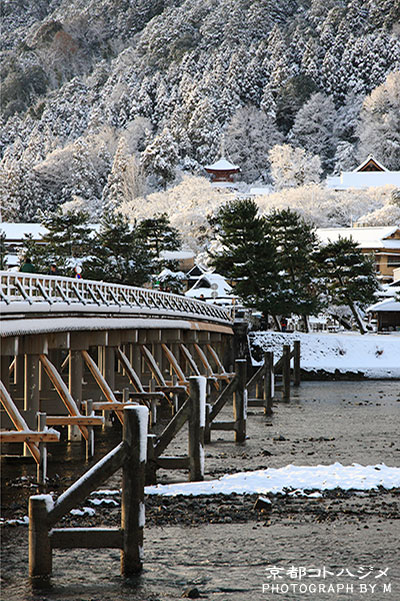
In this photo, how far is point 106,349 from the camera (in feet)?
90.4

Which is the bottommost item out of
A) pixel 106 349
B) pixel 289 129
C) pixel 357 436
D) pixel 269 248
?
pixel 357 436

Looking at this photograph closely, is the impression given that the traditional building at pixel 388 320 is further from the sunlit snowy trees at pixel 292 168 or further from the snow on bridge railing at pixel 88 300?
the sunlit snowy trees at pixel 292 168

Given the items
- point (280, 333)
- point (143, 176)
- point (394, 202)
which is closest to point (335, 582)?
point (280, 333)

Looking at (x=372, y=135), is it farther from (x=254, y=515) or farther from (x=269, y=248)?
(x=254, y=515)

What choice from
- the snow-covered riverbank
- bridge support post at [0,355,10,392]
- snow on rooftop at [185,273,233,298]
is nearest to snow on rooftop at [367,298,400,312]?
the snow-covered riverbank

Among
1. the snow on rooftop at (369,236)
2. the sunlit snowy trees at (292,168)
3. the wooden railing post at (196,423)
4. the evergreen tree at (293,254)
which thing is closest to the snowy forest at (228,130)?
the sunlit snowy trees at (292,168)

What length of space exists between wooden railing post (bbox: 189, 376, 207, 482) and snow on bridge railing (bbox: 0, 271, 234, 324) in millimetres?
4127

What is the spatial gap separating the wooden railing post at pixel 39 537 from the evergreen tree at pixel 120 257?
48.0 metres

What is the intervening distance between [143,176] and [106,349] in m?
121

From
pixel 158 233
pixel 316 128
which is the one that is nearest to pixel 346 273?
pixel 158 233

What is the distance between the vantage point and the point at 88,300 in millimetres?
24656

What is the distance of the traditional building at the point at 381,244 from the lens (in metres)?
85.4

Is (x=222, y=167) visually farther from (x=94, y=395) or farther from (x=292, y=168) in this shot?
(x=94, y=395)

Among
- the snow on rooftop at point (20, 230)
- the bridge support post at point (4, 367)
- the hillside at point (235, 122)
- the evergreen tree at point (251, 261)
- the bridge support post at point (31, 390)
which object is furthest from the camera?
the hillside at point (235, 122)
